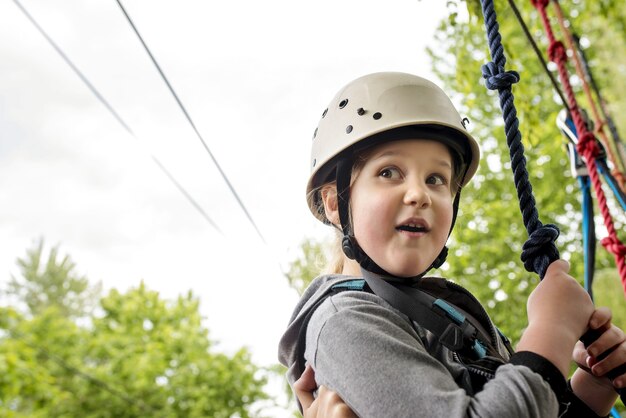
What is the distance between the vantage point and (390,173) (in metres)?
1.44

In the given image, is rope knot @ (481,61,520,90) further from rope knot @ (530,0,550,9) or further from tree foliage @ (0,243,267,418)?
tree foliage @ (0,243,267,418)

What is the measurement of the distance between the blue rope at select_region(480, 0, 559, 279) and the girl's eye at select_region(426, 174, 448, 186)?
0.53ft

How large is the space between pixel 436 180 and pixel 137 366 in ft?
52.4

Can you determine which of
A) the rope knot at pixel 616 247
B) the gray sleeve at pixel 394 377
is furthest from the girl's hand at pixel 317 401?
the rope knot at pixel 616 247

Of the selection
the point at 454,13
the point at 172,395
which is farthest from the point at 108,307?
the point at 454,13

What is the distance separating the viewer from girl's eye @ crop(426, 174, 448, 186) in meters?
1.46

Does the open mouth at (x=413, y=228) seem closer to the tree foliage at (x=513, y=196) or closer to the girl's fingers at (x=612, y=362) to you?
the girl's fingers at (x=612, y=362)

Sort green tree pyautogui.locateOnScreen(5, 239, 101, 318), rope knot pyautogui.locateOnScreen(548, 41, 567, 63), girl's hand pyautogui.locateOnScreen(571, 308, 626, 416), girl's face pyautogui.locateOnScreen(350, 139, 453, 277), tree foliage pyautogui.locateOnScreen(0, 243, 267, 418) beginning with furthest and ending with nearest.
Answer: green tree pyautogui.locateOnScreen(5, 239, 101, 318) < tree foliage pyautogui.locateOnScreen(0, 243, 267, 418) < rope knot pyautogui.locateOnScreen(548, 41, 567, 63) < girl's face pyautogui.locateOnScreen(350, 139, 453, 277) < girl's hand pyautogui.locateOnScreen(571, 308, 626, 416)

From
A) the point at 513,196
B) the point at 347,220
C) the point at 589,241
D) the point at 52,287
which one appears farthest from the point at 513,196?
the point at 52,287

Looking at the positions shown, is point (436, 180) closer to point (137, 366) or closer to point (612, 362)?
point (612, 362)

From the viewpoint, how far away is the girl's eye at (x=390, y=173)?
1.43 metres

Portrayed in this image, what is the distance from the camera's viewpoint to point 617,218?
1009 cm

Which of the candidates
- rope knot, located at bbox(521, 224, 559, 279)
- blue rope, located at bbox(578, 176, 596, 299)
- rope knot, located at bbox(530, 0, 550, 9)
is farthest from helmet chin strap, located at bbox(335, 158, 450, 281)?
blue rope, located at bbox(578, 176, 596, 299)

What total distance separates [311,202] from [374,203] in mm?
496
